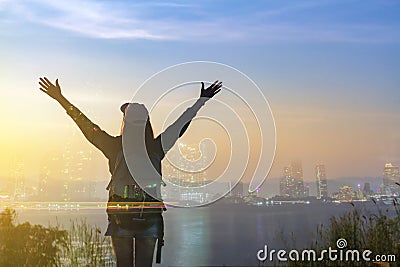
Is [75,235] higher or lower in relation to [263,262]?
higher

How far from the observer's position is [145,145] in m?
2.76

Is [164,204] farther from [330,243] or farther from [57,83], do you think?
[330,243]

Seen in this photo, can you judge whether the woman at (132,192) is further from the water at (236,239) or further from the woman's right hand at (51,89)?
the water at (236,239)

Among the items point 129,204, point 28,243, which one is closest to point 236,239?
point 28,243

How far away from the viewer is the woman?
105 inches

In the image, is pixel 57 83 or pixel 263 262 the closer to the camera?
pixel 57 83

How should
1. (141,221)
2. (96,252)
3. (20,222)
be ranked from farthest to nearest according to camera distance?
(20,222)
(96,252)
(141,221)

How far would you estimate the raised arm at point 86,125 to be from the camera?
273cm

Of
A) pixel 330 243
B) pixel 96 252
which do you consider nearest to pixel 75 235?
pixel 96 252

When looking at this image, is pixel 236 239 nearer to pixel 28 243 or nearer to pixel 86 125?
pixel 28 243

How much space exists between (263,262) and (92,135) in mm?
3356

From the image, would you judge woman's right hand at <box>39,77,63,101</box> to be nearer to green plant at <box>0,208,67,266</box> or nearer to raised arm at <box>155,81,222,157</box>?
raised arm at <box>155,81,222,157</box>

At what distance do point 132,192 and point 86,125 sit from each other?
0.58 meters

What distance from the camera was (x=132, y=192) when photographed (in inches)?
106
